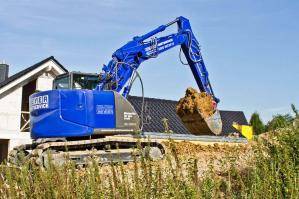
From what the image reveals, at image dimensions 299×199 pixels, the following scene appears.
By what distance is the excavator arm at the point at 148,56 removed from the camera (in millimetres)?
16047

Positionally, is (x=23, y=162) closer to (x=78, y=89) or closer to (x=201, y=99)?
(x=78, y=89)

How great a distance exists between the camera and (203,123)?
674 inches

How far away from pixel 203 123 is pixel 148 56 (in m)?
2.68

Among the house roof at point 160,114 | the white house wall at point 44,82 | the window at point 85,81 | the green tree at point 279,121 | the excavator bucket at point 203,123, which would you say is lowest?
the green tree at point 279,121

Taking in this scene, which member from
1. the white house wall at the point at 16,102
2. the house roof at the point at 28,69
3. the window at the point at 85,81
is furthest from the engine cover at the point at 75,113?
the house roof at the point at 28,69

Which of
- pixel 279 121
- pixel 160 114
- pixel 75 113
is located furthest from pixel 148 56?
pixel 160 114

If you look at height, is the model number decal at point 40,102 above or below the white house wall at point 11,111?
below

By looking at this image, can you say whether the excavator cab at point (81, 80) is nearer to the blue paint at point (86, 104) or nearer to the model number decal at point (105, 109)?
the blue paint at point (86, 104)

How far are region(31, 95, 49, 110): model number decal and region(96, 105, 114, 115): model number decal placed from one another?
134 centimetres

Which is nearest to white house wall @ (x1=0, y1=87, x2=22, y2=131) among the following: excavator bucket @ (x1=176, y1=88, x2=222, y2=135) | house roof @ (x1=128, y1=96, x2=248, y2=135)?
house roof @ (x1=128, y1=96, x2=248, y2=135)

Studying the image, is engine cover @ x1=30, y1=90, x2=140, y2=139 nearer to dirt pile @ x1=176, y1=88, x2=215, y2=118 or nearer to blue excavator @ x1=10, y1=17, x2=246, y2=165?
blue excavator @ x1=10, y1=17, x2=246, y2=165

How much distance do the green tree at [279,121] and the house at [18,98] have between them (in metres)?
19.5

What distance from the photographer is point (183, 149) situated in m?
15.2

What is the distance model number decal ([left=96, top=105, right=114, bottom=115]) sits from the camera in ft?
48.2
